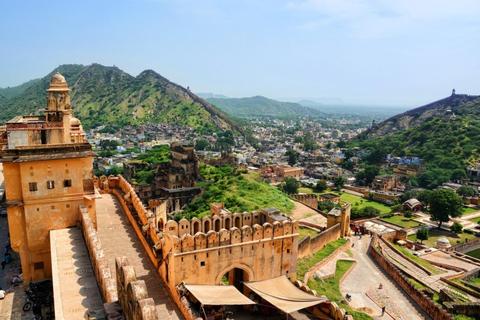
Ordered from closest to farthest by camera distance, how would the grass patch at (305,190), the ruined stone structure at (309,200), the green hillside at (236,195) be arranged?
the green hillside at (236,195) < the ruined stone structure at (309,200) < the grass patch at (305,190)

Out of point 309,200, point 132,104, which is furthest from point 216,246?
point 132,104

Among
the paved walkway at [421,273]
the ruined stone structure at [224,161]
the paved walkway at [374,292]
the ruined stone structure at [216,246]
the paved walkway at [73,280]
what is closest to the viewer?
the paved walkway at [73,280]

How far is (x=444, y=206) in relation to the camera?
4828cm

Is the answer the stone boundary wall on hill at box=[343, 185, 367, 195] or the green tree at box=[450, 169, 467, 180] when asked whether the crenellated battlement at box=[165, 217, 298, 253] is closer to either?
the stone boundary wall on hill at box=[343, 185, 367, 195]

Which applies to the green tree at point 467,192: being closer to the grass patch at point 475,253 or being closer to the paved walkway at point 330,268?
the grass patch at point 475,253

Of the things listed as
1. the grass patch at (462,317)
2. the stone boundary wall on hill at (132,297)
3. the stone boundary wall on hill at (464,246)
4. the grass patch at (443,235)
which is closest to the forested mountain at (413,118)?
the grass patch at (443,235)

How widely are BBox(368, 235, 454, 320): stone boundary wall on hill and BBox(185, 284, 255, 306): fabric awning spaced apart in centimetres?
1547

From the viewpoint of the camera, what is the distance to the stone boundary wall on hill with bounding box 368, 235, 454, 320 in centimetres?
2440

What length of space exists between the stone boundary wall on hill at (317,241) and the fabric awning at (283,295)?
10219 mm

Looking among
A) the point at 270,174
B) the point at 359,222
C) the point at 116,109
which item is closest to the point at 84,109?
the point at 116,109

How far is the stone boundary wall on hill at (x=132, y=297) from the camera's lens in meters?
7.75

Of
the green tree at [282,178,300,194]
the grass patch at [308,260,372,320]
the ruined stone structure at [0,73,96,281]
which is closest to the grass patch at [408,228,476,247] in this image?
the grass patch at [308,260,372,320]

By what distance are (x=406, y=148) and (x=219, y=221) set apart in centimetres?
9894

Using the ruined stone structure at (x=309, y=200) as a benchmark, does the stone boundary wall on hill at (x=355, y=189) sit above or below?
below
